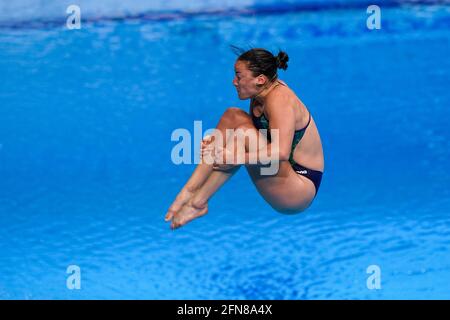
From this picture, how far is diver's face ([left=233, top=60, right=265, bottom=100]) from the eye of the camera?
3537 millimetres

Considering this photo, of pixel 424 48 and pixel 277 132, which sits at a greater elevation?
pixel 424 48

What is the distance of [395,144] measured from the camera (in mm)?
5785

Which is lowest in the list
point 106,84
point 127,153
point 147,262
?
point 147,262

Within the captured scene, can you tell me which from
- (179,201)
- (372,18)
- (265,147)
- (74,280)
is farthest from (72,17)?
(265,147)

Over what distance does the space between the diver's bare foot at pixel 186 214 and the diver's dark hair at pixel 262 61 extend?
2.26 feet

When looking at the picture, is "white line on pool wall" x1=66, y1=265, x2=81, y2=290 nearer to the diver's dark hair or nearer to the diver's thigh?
the diver's thigh

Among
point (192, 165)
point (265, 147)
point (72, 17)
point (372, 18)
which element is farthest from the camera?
point (372, 18)

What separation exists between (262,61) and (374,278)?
1.69 m

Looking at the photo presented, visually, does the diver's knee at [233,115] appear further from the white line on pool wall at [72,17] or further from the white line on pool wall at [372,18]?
the white line on pool wall at [372,18]

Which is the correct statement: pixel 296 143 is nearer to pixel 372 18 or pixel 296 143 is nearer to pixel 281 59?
pixel 281 59

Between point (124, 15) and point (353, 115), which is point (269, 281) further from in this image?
point (124, 15)

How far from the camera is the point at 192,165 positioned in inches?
227
